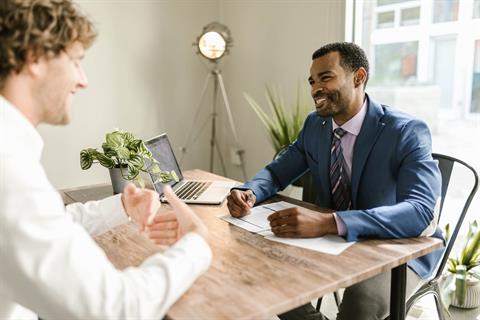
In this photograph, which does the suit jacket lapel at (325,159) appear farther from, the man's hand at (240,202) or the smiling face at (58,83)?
the smiling face at (58,83)

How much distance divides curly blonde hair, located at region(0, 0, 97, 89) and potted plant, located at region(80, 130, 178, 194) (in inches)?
35.7

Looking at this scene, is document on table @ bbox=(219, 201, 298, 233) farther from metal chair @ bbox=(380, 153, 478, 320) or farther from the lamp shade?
the lamp shade

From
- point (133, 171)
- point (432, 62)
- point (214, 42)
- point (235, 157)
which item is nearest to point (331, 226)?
point (133, 171)

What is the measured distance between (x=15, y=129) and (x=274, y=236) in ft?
2.43

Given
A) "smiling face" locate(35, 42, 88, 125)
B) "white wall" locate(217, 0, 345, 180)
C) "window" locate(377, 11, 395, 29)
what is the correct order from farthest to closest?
"white wall" locate(217, 0, 345, 180) → "window" locate(377, 11, 395, 29) → "smiling face" locate(35, 42, 88, 125)

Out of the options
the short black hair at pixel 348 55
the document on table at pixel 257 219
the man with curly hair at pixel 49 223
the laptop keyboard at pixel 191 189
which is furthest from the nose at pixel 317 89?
the man with curly hair at pixel 49 223

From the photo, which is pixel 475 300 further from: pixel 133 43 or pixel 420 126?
pixel 133 43

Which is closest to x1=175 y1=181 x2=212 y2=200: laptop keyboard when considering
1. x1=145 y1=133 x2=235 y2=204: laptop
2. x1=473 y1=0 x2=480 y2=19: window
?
x1=145 y1=133 x2=235 y2=204: laptop

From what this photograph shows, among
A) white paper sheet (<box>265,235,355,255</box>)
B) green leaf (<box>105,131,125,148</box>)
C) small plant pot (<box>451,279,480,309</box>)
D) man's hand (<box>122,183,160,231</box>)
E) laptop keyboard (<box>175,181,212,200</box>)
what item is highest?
green leaf (<box>105,131,125,148</box>)

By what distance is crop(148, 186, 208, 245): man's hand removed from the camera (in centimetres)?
102

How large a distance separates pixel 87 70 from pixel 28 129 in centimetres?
232

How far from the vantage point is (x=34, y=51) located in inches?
31.5

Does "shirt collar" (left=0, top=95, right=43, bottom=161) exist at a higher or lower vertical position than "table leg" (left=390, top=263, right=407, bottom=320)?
higher

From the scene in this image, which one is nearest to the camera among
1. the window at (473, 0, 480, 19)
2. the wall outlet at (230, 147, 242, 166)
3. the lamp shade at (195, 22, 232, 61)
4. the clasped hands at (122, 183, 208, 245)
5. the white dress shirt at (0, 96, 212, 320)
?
the white dress shirt at (0, 96, 212, 320)
